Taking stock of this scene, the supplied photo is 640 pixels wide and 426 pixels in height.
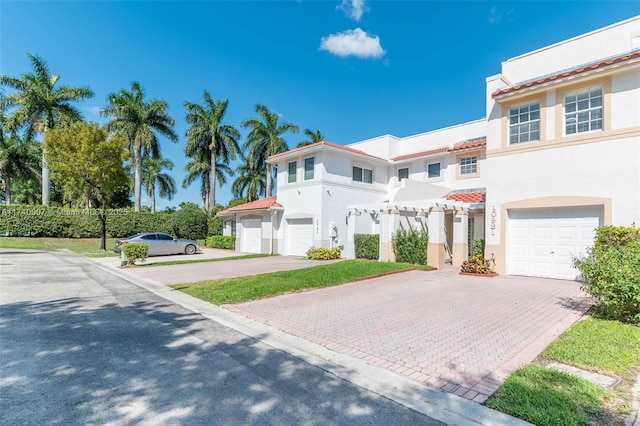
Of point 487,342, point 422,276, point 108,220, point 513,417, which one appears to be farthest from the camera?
point 108,220

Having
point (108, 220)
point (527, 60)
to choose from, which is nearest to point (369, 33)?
point (527, 60)

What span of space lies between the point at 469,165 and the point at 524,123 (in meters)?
7.75

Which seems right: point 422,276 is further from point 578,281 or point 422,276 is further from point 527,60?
point 527,60

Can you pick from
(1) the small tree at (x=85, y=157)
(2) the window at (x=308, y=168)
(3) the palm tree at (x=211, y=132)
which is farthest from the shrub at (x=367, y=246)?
(3) the palm tree at (x=211, y=132)

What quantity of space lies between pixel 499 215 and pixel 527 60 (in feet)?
22.1

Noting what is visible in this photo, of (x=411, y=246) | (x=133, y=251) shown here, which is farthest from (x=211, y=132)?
(x=411, y=246)

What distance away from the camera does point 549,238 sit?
482 inches

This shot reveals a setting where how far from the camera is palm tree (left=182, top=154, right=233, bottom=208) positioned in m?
39.1

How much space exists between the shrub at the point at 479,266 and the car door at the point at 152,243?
18.7 metres

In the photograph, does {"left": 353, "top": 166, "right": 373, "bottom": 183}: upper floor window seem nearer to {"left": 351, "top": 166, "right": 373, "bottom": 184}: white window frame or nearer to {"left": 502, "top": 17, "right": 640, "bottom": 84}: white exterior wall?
{"left": 351, "top": 166, "right": 373, "bottom": 184}: white window frame

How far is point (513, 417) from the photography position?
3482 millimetres

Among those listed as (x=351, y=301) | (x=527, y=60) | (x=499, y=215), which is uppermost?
(x=527, y=60)

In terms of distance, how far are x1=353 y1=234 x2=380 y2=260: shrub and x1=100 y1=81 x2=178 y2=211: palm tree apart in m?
26.6

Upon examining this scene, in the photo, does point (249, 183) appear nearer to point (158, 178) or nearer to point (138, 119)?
point (138, 119)
